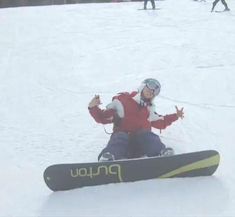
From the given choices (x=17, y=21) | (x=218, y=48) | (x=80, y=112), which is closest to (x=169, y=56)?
(x=218, y=48)

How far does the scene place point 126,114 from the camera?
3814 mm

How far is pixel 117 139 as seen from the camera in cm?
369

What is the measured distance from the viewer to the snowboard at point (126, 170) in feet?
11.0

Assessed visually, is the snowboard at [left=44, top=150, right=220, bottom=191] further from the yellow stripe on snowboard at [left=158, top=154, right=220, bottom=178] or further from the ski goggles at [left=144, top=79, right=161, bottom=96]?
the ski goggles at [left=144, top=79, right=161, bottom=96]

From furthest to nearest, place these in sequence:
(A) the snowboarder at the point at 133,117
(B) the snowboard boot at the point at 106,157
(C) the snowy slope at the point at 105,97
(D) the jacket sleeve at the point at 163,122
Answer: (D) the jacket sleeve at the point at 163,122
(A) the snowboarder at the point at 133,117
(B) the snowboard boot at the point at 106,157
(C) the snowy slope at the point at 105,97

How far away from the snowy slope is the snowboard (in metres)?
0.06

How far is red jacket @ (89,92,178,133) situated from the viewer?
3816 mm

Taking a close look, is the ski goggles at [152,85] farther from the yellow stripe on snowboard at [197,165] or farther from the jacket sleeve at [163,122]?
the yellow stripe on snowboard at [197,165]

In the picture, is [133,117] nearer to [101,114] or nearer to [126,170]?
[101,114]

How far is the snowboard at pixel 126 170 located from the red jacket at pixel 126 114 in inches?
18.2

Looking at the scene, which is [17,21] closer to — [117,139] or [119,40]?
[119,40]

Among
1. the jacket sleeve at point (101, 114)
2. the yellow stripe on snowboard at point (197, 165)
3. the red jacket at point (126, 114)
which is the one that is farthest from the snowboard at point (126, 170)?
the jacket sleeve at point (101, 114)

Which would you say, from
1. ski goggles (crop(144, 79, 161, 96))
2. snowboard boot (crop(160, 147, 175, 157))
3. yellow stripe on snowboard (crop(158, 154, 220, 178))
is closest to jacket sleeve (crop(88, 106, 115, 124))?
ski goggles (crop(144, 79, 161, 96))

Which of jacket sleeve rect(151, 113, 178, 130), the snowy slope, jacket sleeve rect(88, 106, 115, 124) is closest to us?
the snowy slope
